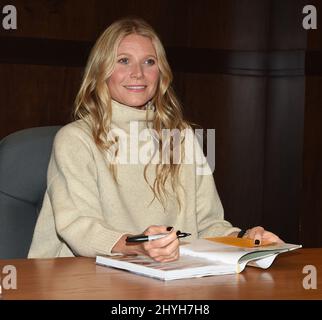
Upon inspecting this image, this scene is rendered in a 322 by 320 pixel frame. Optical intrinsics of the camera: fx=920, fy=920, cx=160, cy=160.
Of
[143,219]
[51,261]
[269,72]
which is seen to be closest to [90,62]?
[143,219]

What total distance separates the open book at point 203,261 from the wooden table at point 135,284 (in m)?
0.02

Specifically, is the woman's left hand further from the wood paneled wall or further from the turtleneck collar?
the wood paneled wall

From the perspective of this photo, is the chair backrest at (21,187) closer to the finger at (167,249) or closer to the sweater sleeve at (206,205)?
the sweater sleeve at (206,205)

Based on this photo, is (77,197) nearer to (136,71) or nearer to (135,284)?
(136,71)

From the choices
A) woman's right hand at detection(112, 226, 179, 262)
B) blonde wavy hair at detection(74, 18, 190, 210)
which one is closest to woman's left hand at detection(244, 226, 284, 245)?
woman's right hand at detection(112, 226, 179, 262)

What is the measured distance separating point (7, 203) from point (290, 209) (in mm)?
2426

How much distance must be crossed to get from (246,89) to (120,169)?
216 cm

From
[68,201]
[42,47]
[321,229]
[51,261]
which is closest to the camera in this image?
[51,261]

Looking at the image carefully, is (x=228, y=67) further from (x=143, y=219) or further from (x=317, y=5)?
(x=143, y=219)

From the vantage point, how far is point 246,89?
15.1 ft

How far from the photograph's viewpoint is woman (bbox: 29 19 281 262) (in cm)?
240

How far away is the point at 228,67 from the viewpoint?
454 centimetres

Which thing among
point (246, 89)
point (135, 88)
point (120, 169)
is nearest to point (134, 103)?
point (135, 88)

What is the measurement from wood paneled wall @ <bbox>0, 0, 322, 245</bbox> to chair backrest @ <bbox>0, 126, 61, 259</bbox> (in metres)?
1.65
